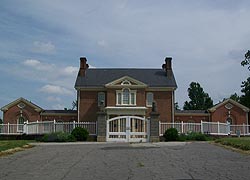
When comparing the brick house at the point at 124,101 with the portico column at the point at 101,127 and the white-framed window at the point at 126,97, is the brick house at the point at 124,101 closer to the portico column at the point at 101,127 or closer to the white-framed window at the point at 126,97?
the white-framed window at the point at 126,97

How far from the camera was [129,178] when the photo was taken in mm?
10008

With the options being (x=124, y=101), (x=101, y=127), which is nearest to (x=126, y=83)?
(x=124, y=101)

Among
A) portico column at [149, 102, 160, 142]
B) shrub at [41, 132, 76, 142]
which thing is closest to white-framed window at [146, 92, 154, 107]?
portico column at [149, 102, 160, 142]

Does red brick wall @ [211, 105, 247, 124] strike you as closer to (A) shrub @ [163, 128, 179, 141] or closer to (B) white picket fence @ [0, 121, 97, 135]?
(A) shrub @ [163, 128, 179, 141]

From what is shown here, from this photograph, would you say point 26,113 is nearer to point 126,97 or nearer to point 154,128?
point 126,97

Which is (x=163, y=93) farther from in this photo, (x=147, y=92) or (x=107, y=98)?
(x=107, y=98)

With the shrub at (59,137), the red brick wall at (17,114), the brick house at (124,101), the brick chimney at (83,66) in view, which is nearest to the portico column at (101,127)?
the shrub at (59,137)

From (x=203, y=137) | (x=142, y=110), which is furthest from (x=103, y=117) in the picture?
(x=142, y=110)

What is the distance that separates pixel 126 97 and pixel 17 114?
1450 cm

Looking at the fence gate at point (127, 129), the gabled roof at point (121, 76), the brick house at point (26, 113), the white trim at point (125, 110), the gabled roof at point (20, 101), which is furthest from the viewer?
the gabled roof at point (20, 101)

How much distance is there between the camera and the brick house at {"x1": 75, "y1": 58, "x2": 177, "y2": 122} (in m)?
45.3

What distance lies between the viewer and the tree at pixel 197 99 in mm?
80787

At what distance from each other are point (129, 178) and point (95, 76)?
40.2 m

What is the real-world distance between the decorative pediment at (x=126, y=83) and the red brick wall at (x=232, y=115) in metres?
10.8
